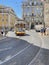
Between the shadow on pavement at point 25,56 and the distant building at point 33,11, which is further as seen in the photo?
the distant building at point 33,11

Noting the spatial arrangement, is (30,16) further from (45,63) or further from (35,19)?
(45,63)

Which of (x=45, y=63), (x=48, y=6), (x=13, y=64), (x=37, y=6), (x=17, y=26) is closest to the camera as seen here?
(x=13, y=64)

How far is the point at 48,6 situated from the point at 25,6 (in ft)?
112

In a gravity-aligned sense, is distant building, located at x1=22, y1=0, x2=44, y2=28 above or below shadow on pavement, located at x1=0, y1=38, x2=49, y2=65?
below

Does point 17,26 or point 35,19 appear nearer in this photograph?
point 17,26

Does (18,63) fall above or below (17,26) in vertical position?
above

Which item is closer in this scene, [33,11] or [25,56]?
[25,56]

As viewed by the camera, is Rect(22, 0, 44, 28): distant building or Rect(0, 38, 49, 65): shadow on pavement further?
Rect(22, 0, 44, 28): distant building

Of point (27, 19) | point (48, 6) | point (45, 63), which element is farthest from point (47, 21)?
point (45, 63)

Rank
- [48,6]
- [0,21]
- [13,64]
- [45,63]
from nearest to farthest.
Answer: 1. [13,64]
2. [45,63]
3. [48,6]
4. [0,21]

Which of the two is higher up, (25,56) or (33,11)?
(25,56)

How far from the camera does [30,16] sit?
130500mm

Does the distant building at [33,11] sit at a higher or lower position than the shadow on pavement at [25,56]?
lower

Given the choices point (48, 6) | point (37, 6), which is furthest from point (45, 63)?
point (37, 6)
